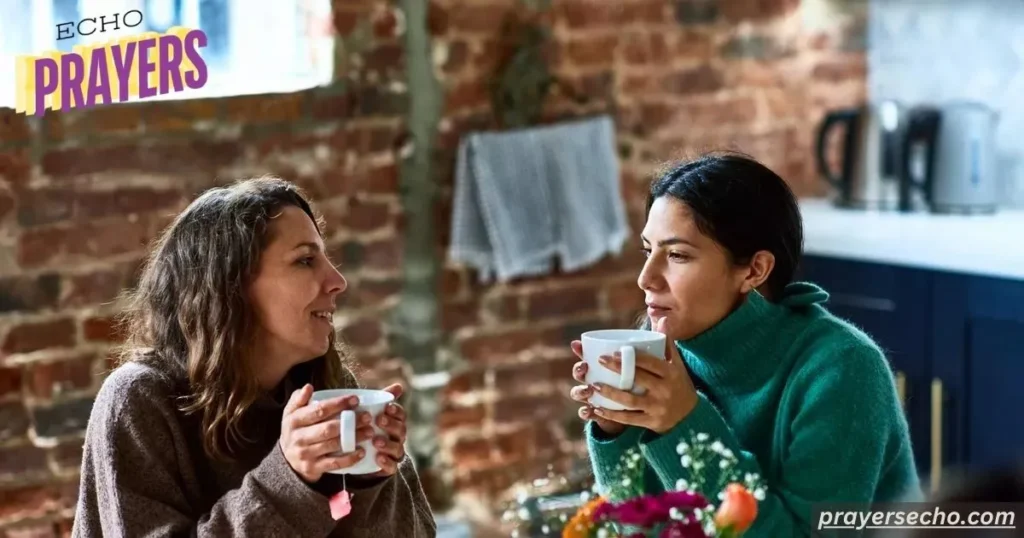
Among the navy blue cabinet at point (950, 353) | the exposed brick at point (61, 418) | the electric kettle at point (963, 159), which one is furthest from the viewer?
the electric kettle at point (963, 159)

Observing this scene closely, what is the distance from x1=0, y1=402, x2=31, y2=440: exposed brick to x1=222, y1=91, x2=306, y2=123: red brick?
2.27ft

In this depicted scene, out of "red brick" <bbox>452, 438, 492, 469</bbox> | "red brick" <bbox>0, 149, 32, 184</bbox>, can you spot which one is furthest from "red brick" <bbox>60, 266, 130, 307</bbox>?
"red brick" <bbox>452, 438, 492, 469</bbox>

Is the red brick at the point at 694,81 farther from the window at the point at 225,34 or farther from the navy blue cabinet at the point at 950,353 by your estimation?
the window at the point at 225,34

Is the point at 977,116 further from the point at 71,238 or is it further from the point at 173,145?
the point at 71,238

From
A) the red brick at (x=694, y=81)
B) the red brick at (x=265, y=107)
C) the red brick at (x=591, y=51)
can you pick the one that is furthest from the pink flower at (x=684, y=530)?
the red brick at (x=694, y=81)

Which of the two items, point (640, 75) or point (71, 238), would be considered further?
point (640, 75)

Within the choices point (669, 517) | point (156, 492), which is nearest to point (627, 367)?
point (669, 517)

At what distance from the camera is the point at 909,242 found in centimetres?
306

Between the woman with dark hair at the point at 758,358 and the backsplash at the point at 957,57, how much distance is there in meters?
1.96

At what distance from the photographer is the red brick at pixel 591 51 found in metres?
3.19

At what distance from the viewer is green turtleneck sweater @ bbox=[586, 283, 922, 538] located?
1.54 meters

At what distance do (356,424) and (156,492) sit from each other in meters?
0.27

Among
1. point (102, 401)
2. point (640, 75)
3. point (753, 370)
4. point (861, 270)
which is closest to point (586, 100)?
point (640, 75)

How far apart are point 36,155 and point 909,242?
186 cm
